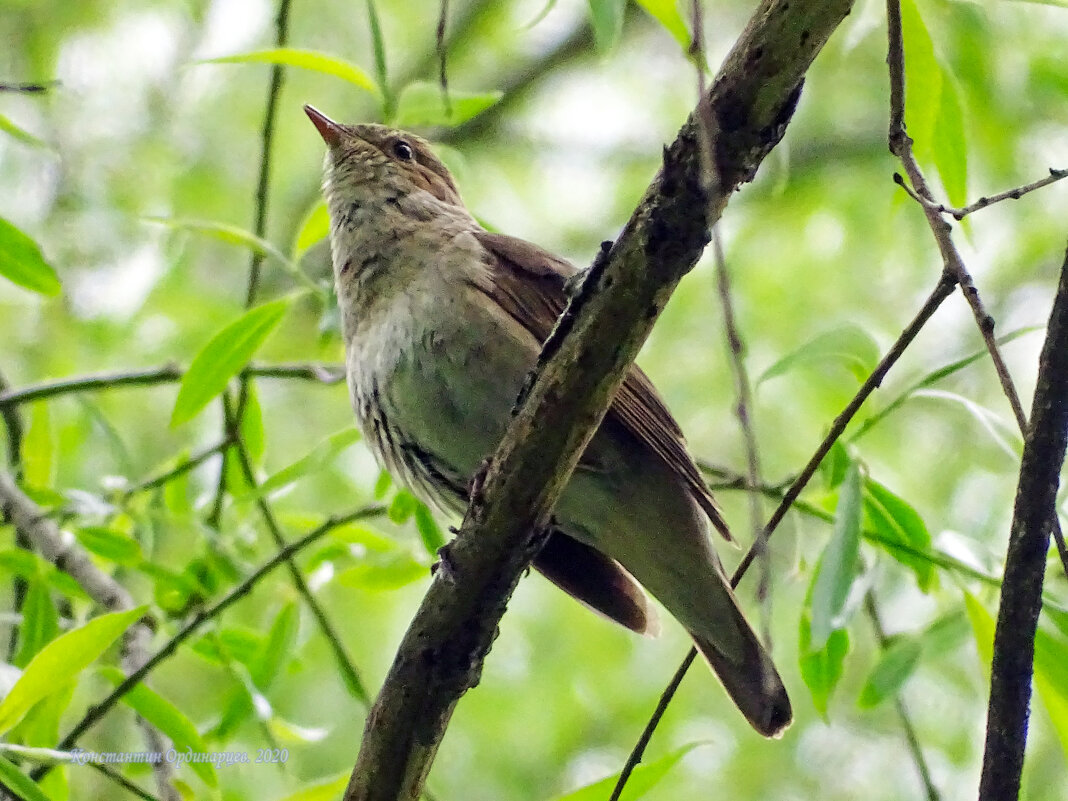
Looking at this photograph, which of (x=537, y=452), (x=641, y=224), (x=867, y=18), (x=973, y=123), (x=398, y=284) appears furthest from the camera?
(x=973, y=123)

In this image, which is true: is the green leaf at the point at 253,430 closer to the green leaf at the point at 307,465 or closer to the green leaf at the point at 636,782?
the green leaf at the point at 307,465

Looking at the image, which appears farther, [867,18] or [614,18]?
[867,18]

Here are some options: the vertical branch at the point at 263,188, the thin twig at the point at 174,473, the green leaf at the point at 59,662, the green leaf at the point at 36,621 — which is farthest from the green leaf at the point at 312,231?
the green leaf at the point at 59,662

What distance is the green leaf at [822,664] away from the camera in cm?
Answer: 286

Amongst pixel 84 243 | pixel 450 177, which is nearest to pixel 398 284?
pixel 450 177

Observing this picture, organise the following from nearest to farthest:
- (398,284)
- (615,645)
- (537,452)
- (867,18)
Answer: (537,452) → (867,18) → (398,284) → (615,645)

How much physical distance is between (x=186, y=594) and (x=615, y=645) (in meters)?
2.67

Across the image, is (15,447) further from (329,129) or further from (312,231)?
(329,129)

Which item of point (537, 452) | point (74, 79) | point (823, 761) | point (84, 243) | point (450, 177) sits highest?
point (74, 79)

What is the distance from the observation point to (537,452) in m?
2.24

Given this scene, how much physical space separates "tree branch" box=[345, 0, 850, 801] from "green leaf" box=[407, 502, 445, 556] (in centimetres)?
81

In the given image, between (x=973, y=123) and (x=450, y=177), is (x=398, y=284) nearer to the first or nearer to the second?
(x=450, y=177)

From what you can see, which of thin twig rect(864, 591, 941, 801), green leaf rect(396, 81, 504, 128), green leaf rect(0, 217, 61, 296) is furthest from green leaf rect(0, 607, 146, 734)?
thin twig rect(864, 591, 941, 801)

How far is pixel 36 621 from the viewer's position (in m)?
3.20
